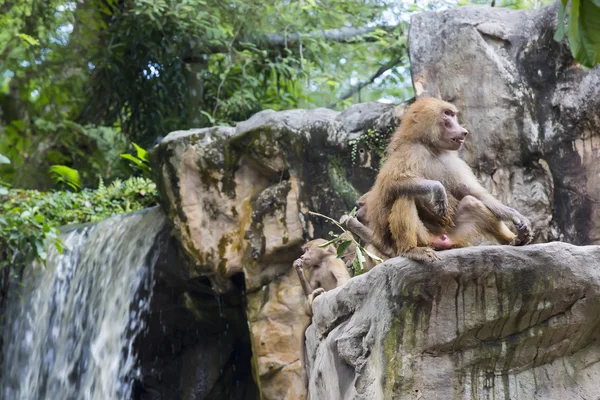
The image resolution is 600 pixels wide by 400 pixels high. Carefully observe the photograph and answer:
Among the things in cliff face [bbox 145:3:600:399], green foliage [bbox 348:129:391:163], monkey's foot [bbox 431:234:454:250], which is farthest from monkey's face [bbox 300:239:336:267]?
monkey's foot [bbox 431:234:454:250]

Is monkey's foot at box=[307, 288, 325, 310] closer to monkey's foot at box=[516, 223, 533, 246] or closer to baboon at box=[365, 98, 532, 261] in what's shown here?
baboon at box=[365, 98, 532, 261]

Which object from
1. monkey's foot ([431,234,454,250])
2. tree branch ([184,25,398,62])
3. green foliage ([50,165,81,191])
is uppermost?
tree branch ([184,25,398,62])

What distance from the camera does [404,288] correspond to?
15.2 ft

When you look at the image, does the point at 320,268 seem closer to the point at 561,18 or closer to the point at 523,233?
the point at 523,233

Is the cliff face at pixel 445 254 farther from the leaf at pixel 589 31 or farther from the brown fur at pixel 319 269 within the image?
the leaf at pixel 589 31

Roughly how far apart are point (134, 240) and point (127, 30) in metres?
4.48

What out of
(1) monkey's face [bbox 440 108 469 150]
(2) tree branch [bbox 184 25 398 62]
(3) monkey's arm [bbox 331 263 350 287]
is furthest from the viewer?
(2) tree branch [bbox 184 25 398 62]

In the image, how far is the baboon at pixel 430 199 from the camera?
5004 mm

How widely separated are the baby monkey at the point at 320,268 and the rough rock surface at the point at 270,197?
1.04 m

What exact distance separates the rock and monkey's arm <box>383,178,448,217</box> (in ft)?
1.54

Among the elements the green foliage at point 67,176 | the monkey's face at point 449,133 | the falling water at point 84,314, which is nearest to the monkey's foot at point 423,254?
the monkey's face at point 449,133

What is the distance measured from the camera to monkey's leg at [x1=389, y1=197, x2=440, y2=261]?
4.62 metres

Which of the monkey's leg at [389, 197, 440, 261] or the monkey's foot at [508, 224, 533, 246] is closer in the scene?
the monkey's leg at [389, 197, 440, 261]

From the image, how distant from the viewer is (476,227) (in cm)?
530
